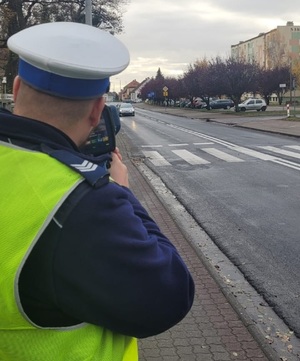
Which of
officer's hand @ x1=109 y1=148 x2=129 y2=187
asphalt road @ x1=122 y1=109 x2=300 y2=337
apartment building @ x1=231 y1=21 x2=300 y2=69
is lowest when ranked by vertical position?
asphalt road @ x1=122 y1=109 x2=300 y2=337

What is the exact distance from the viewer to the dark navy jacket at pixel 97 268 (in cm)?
117

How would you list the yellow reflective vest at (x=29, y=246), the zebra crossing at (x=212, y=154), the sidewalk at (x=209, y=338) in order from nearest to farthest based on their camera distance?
the yellow reflective vest at (x=29, y=246) → the sidewalk at (x=209, y=338) → the zebra crossing at (x=212, y=154)

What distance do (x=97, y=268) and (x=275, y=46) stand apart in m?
114

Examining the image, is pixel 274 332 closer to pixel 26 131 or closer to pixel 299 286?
pixel 299 286

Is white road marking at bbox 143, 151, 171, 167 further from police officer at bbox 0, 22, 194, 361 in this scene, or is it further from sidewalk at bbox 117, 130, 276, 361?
police officer at bbox 0, 22, 194, 361

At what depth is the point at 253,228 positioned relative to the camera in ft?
25.4

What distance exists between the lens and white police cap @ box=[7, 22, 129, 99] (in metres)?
1.26

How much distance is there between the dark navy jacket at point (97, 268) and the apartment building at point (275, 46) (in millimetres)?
100608

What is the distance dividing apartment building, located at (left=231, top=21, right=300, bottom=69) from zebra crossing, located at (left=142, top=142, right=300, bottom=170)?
81.9 metres

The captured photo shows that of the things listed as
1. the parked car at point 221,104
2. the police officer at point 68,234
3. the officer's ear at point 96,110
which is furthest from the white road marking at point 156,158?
the parked car at point 221,104

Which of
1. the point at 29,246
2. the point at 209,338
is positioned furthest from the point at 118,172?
the point at 209,338

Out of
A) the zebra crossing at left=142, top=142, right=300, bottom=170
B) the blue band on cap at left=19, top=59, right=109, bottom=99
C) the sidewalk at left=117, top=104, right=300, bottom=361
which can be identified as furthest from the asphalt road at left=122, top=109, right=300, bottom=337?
the blue band on cap at left=19, top=59, right=109, bottom=99

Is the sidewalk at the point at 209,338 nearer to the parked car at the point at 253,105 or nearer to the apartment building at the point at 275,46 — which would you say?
the parked car at the point at 253,105

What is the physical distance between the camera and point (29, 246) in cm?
115
